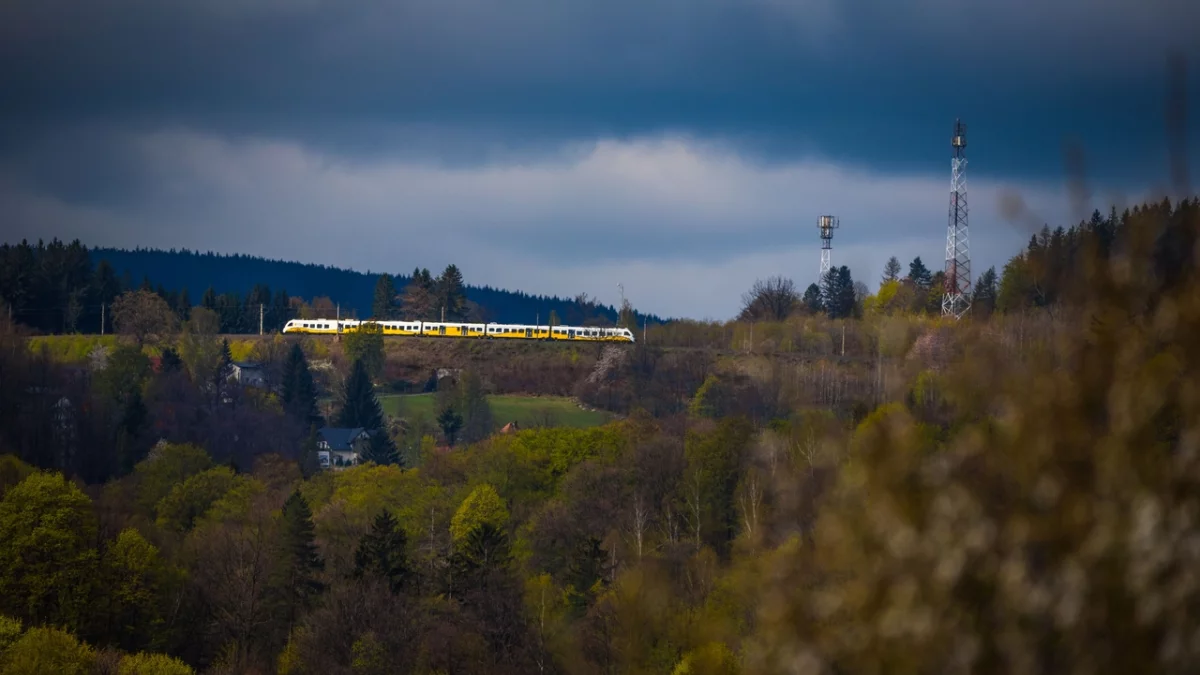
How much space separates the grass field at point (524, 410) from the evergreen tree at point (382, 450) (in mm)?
10967

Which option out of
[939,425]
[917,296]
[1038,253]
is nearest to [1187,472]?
[1038,253]

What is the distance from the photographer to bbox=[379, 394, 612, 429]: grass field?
396ft

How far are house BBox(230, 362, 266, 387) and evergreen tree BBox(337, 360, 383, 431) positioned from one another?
11.6 metres

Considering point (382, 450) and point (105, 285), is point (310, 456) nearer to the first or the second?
point (382, 450)

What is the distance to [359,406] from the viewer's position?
130500mm

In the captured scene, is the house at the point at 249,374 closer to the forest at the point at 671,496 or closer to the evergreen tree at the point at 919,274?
the forest at the point at 671,496

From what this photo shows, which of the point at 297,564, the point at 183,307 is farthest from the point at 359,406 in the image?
Result: the point at 297,564

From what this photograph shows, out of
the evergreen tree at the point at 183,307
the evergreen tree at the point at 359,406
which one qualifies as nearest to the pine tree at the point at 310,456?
the evergreen tree at the point at 359,406

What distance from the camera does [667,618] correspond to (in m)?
42.6

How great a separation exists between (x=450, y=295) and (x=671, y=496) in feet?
351

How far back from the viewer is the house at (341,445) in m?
120

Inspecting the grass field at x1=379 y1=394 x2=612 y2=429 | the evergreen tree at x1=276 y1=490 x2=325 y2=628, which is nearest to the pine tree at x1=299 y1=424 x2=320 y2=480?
the grass field at x1=379 y1=394 x2=612 y2=429

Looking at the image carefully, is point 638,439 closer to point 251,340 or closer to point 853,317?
point 853,317

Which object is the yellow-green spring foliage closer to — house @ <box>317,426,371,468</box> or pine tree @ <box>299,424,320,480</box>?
pine tree @ <box>299,424,320,480</box>
